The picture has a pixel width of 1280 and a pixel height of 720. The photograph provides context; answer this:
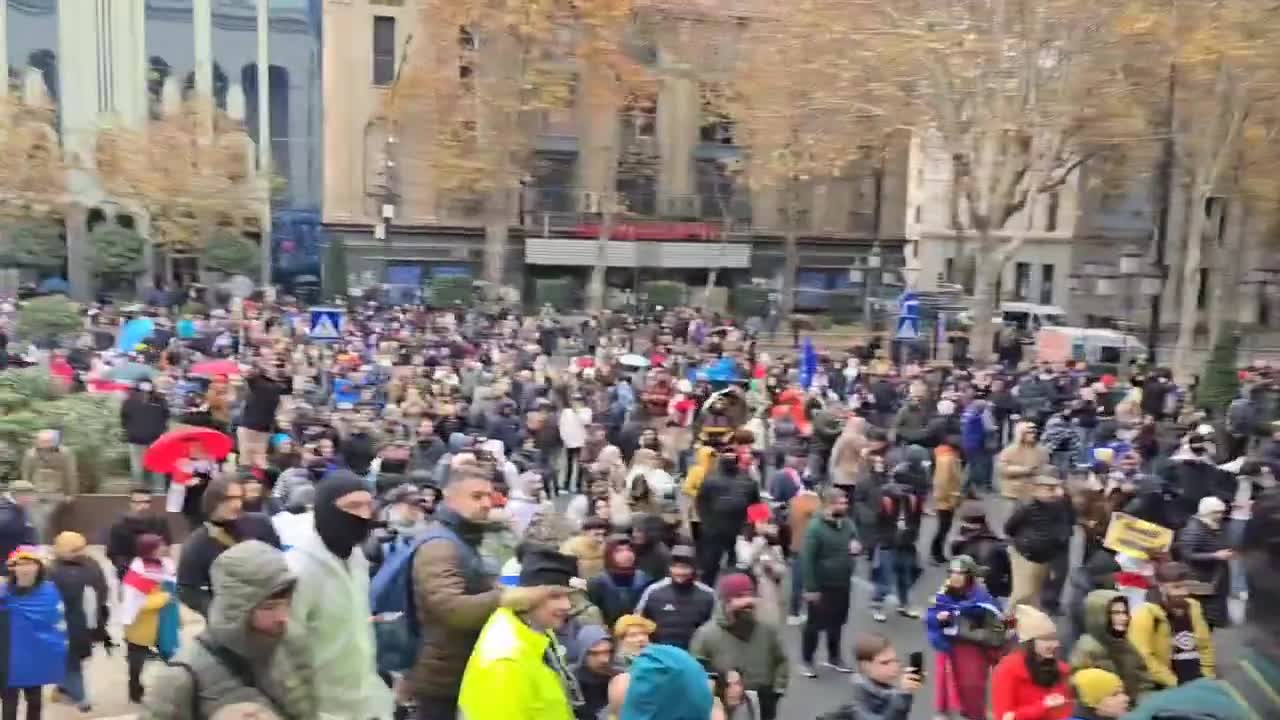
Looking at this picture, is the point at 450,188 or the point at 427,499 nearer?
the point at 427,499

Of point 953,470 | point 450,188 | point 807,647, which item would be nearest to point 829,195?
point 450,188

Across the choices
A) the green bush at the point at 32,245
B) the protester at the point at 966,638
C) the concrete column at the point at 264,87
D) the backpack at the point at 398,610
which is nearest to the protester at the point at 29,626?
the backpack at the point at 398,610

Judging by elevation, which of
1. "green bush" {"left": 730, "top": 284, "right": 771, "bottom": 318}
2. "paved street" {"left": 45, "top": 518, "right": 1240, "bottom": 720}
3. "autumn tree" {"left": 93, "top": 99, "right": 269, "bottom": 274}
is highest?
"autumn tree" {"left": 93, "top": 99, "right": 269, "bottom": 274}

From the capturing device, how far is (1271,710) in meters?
2.01

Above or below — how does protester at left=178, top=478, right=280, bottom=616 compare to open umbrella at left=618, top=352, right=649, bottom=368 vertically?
above

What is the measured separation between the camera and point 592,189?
43812mm

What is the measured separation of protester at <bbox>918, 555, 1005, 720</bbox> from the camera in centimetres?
670

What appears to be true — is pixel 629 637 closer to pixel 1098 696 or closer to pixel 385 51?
pixel 1098 696

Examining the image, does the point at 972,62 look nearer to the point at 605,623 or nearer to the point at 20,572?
the point at 605,623

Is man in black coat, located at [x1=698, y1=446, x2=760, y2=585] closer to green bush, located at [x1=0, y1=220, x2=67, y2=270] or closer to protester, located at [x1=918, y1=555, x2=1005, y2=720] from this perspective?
protester, located at [x1=918, y1=555, x2=1005, y2=720]

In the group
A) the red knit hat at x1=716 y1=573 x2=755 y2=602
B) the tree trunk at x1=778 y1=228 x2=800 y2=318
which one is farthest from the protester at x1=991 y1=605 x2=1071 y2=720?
the tree trunk at x1=778 y1=228 x2=800 y2=318

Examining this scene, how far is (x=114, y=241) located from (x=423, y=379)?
2706 centimetres

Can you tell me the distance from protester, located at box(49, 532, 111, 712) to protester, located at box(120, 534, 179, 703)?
0.15 m

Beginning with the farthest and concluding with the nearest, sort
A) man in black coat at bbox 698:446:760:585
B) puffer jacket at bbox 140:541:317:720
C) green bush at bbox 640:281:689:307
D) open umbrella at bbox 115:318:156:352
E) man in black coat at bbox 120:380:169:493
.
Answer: green bush at bbox 640:281:689:307, open umbrella at bbox 115:318:156:352, man in black coat at bbox 120:380:169:493, man in black coat at bbox 698:446:760:585, puffer jacket at bbox 140:541:317:720
